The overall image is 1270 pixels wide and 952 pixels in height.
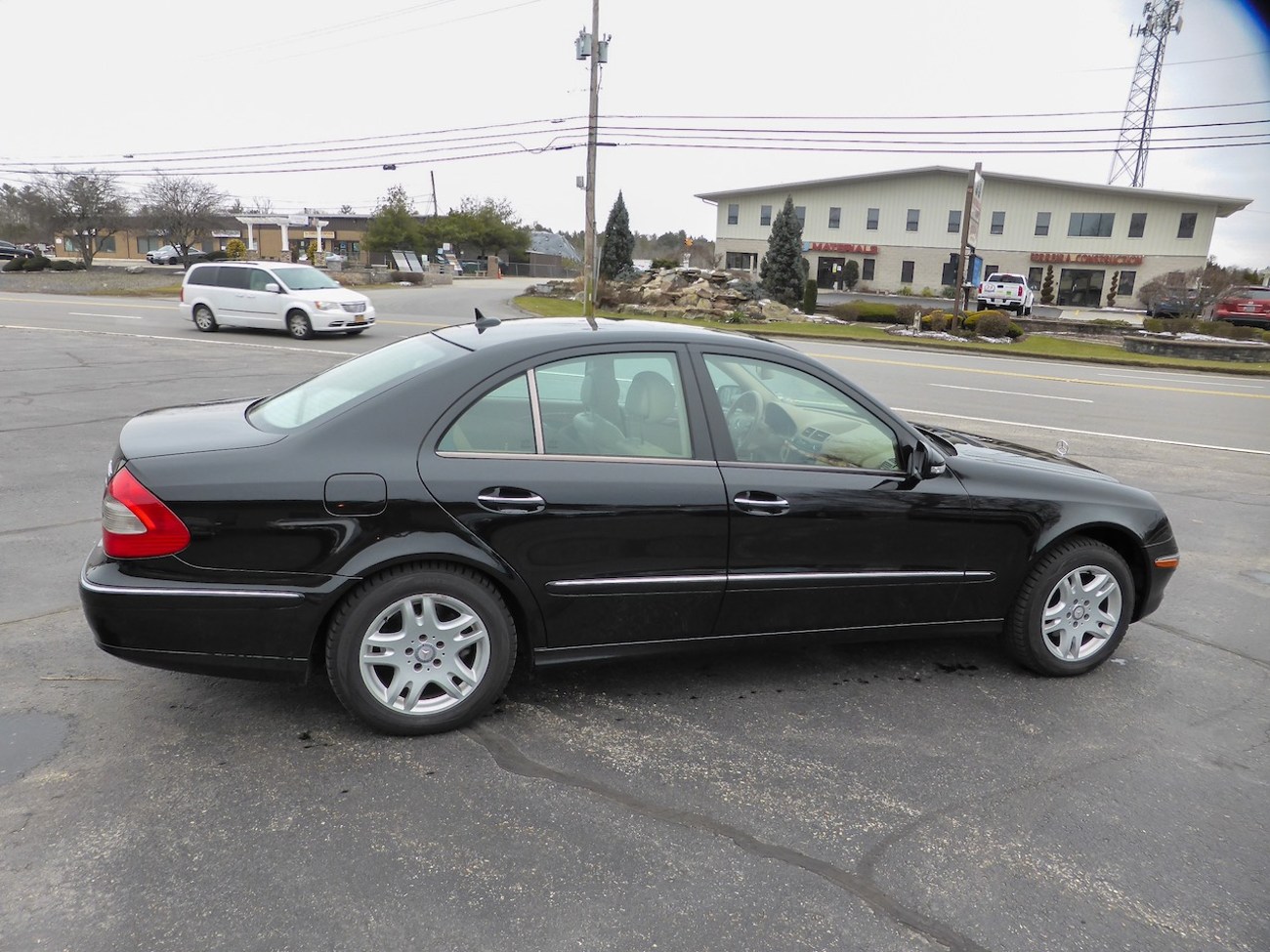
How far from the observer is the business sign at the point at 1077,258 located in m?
57.8

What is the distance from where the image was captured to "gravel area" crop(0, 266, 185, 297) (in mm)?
37531

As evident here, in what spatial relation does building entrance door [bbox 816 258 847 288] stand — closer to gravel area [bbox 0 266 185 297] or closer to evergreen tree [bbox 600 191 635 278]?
evergreen tree [bbox 600 191 635 278]

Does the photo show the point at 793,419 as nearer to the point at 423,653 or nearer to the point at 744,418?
the point at 744,418

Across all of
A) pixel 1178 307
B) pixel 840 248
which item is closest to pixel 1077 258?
pixel 840 248

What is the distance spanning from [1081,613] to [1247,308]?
37.1 metres

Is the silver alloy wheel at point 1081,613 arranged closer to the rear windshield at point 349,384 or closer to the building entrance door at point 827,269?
the rear windshield at point 349,384

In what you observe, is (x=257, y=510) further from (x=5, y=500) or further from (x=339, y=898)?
(x=5, y=500)

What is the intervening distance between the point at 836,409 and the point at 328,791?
2.54 meters

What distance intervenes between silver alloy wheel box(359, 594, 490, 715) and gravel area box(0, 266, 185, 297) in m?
38.1

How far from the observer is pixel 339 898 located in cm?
258

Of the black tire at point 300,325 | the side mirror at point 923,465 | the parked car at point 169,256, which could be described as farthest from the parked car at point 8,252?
the side mirror at point 923,465

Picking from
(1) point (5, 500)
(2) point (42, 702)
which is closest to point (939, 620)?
(2) point (42, 702)

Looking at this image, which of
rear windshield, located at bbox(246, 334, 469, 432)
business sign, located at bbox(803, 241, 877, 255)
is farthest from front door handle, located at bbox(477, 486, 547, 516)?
business sign, located at bbox(803, 241, 877, 255)

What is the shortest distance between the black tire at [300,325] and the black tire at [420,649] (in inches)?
730
